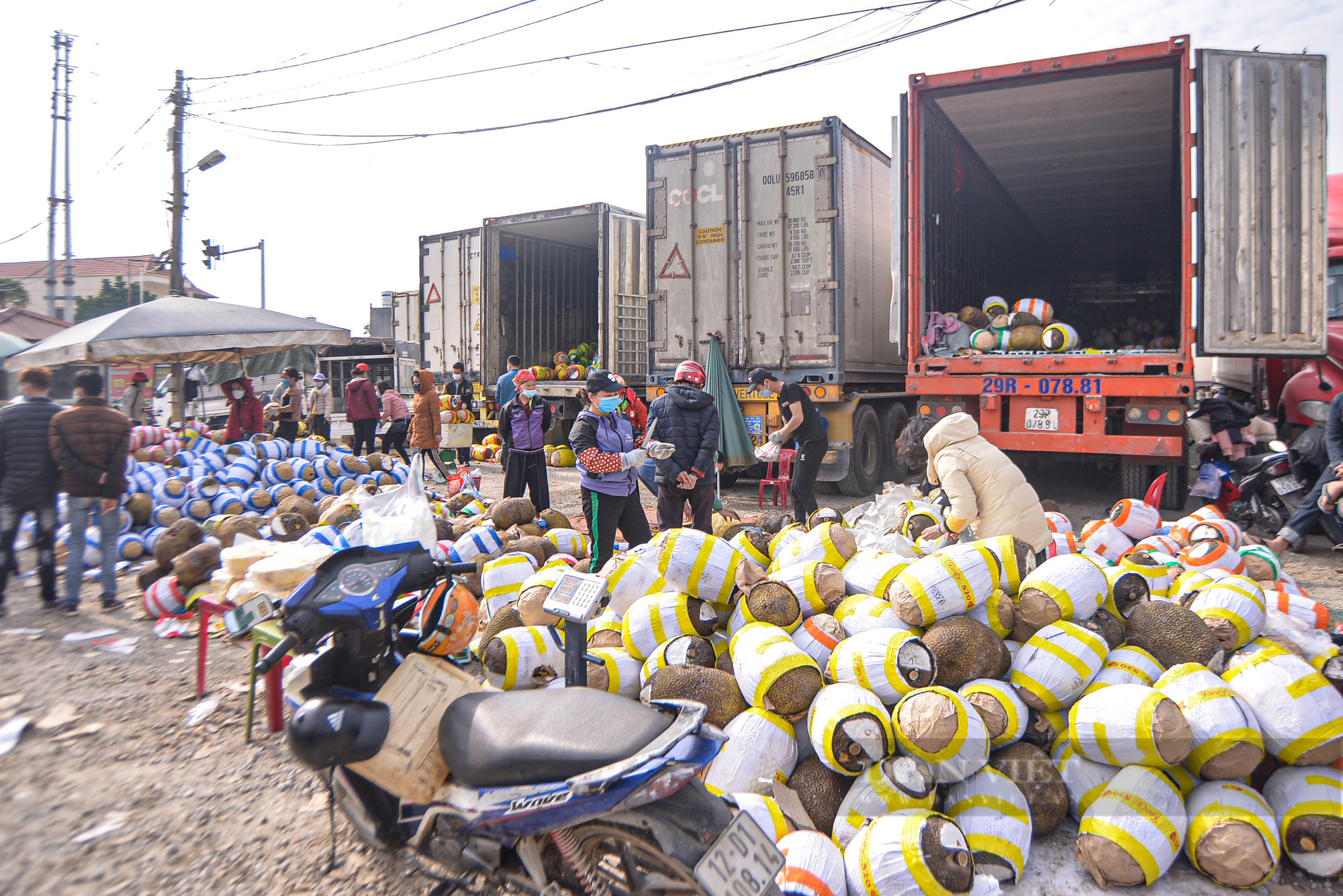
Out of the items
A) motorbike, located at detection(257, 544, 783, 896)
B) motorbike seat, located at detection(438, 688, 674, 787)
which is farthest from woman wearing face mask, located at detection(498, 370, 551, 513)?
motorbike seat, located at detection(438, 688, 674, 787)

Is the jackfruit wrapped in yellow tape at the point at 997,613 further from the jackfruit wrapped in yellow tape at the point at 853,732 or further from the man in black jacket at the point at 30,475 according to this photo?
the man in black jacket at the point at 30,475

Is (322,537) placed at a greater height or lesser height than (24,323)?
lesser

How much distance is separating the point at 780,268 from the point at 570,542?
4.79 meters

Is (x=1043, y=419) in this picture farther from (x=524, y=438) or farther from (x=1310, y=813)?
(x=1310, y=813)

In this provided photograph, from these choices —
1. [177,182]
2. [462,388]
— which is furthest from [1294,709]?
[177,182]

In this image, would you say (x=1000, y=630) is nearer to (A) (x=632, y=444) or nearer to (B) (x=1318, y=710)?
(B) (x=1318, y=710)

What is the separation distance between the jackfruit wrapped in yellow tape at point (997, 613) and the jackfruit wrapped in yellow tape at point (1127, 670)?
1.16ft

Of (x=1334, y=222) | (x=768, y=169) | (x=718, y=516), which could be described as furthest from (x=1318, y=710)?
(x=1334, y=222)

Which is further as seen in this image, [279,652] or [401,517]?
[401,517]

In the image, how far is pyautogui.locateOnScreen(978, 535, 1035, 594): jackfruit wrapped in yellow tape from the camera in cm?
331

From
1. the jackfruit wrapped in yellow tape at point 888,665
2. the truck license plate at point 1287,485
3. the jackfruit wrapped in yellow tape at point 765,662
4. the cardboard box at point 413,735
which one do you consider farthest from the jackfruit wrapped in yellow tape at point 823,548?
the truck license plate at point 1287,485

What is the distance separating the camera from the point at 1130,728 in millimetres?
2562

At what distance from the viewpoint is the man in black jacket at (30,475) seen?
223 inches

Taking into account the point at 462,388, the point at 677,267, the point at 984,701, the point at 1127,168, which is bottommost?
the point at 984,701
